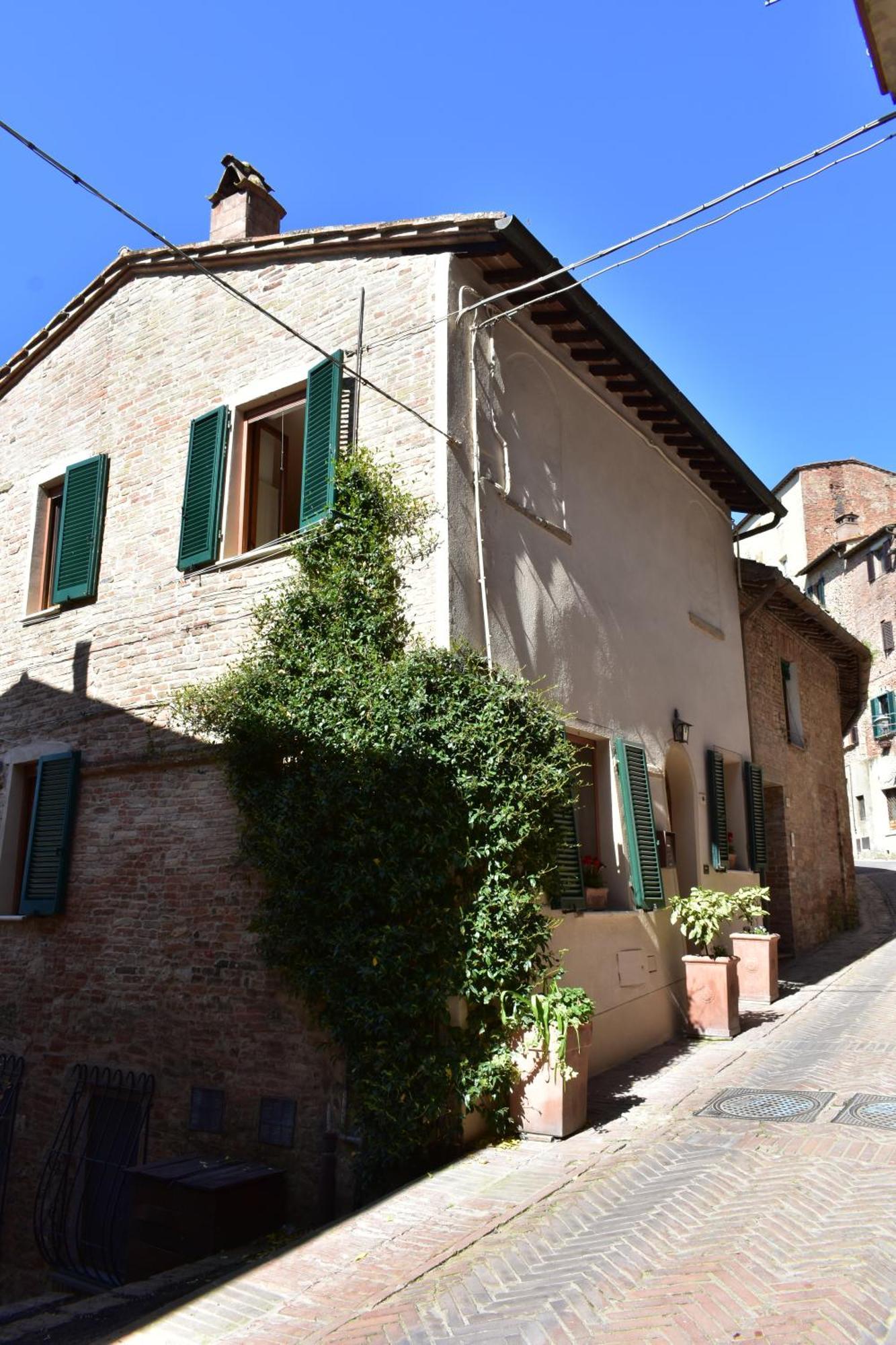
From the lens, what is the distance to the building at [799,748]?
14.2 m

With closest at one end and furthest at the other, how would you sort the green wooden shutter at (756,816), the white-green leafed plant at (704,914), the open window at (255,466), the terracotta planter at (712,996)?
the open window at (255,466)
the terracotta planter at (712,996)
the white-green leafed plant at (704,914)
the green wooden shutter at (756,816)

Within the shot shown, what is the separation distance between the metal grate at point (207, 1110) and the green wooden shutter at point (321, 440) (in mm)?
4542

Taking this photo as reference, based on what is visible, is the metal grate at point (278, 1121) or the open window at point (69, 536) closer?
the metal grate at point (278, 1121)

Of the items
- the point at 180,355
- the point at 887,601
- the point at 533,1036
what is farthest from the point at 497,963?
the point at 887,601

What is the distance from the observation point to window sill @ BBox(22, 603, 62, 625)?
403 inches

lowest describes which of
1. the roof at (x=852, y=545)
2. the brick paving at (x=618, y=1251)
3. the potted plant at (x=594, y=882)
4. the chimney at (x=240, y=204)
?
the brick paving at (x=618, y=1251)

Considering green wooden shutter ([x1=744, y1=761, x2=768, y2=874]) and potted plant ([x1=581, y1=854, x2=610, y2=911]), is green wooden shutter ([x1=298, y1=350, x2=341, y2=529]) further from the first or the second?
green wooden shutter ([x1=744, y1=761, x2=768, y2=874])

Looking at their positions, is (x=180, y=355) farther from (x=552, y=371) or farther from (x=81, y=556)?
(x=552, y=371)

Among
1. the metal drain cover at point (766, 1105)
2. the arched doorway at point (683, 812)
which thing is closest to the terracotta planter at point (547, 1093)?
the metal drain cover at point (766, 1105)

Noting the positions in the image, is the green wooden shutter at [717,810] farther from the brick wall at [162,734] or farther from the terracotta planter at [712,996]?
the brick wall at [162,734]

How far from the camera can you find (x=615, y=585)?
33.6 ft

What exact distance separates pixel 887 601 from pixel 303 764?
3247cm

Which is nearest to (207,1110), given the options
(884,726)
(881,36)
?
(881,36)

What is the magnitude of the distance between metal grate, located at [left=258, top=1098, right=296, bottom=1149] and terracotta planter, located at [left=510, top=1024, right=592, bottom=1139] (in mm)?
1614
